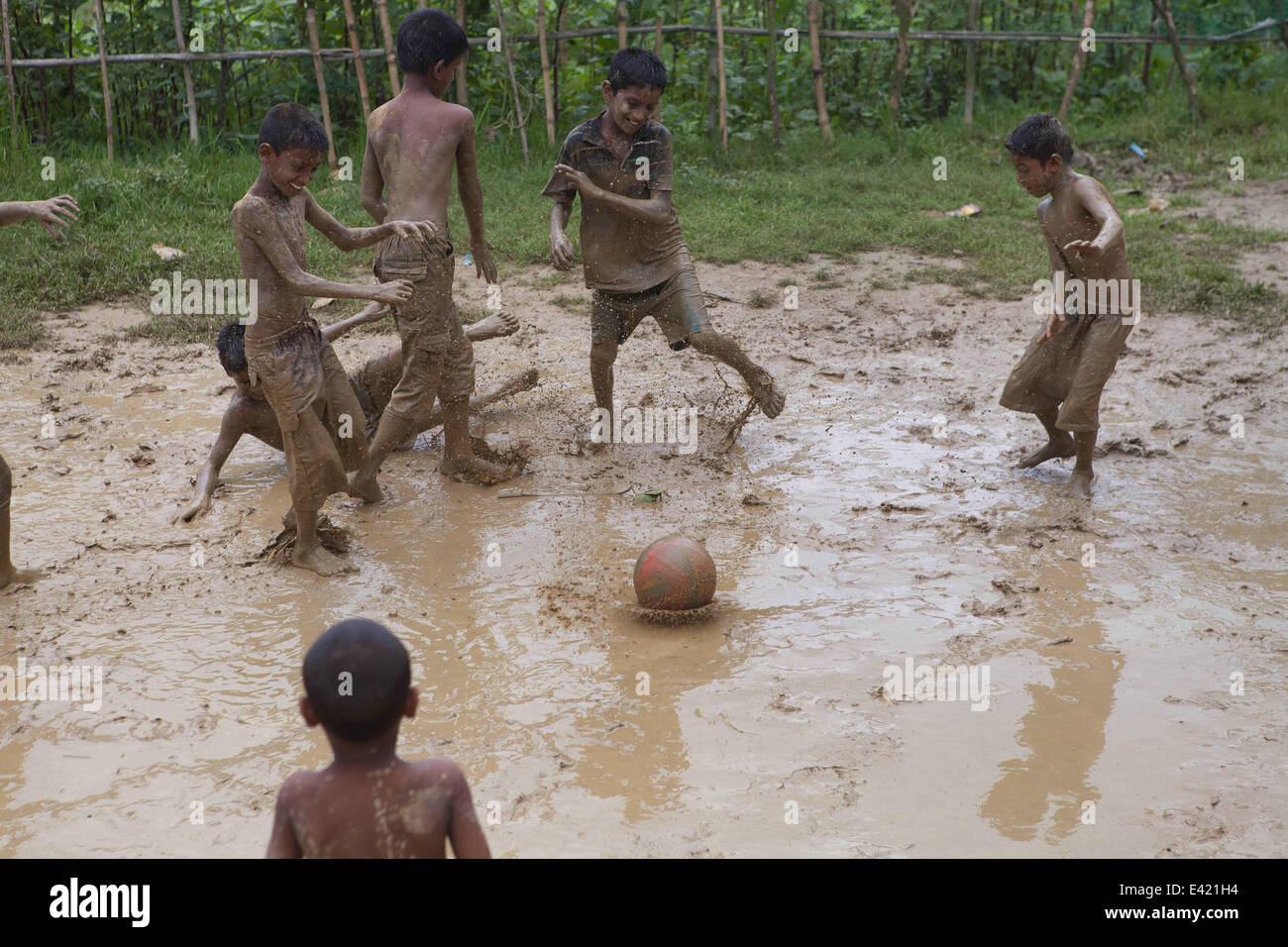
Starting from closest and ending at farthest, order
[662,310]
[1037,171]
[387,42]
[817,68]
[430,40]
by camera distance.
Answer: [430,40], [1037,171], [662,310], [387,42], [817,68]

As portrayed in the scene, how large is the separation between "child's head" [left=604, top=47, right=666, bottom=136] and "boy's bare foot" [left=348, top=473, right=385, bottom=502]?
6.97ft

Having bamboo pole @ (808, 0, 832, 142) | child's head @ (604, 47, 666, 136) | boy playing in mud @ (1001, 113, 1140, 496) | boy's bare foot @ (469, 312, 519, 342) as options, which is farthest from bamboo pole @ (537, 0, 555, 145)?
boy playing in mud @ (1001, 113, 1140, 496)

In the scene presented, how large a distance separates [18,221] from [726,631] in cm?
304

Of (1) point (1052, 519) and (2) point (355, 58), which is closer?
(1) point (1052, 519)

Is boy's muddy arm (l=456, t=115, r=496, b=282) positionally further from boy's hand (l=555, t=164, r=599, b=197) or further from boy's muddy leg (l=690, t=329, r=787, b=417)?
boy's muddy leg (l=690, t=329, r=787, b=417)

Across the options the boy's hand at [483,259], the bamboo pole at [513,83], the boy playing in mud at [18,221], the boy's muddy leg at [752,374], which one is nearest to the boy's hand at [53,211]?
the boy playing in mud at [18,221]

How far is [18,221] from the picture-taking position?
14.4ft

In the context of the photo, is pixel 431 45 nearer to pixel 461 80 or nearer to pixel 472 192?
pixel 472 192

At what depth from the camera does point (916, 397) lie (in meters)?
6.95

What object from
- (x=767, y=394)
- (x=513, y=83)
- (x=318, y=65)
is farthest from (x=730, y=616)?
(x=318, y=65)

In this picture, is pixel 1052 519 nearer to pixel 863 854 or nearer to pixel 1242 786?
pixel 1242 786

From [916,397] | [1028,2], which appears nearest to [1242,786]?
[916,397]

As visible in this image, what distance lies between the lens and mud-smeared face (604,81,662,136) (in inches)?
220

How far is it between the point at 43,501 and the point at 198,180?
531 centimetres
